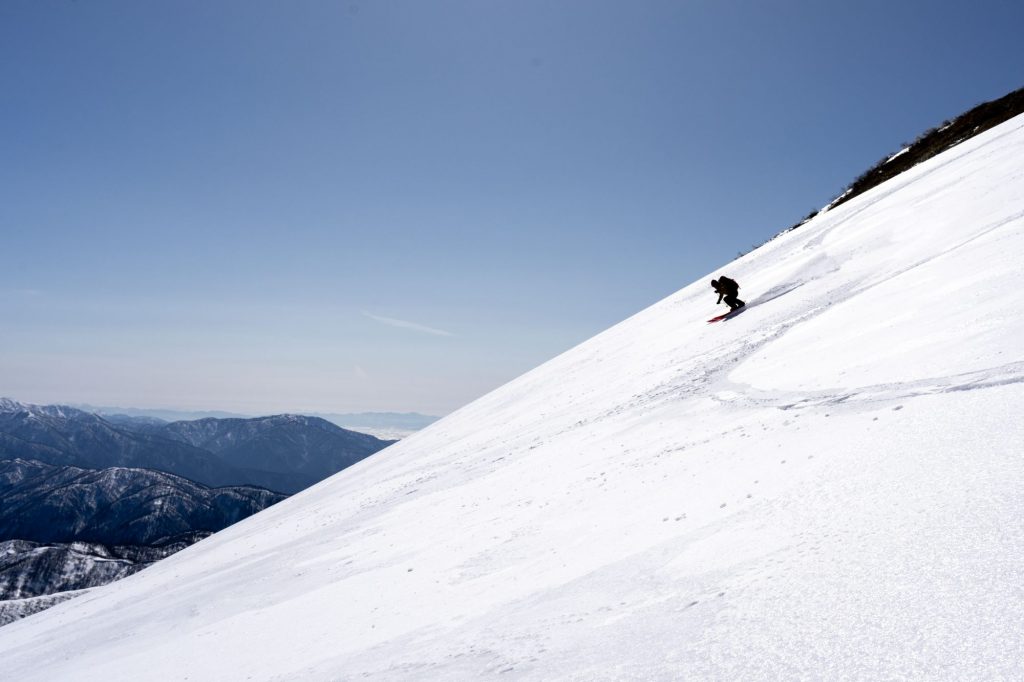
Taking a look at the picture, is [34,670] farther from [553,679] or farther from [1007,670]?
[1007,670]

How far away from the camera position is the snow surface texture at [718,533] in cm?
315

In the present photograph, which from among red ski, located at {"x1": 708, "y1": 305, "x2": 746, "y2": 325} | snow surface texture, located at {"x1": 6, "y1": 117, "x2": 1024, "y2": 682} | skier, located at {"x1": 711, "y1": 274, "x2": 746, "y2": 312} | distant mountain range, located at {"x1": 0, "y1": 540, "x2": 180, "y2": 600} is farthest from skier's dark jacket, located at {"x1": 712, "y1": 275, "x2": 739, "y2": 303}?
distant mountain range, located at {"x1": 0, "y1": 540, "x2": 180, "y2": 600}

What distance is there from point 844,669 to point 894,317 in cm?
779

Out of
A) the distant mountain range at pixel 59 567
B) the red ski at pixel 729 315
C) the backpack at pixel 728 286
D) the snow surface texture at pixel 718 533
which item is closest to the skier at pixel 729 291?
the backpack at pixel 728 286

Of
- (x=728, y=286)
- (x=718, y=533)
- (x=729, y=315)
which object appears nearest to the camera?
(x=718, y=533)

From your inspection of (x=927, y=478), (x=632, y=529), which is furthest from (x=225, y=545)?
(x=927, y=478)

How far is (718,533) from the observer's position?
15.4 feet

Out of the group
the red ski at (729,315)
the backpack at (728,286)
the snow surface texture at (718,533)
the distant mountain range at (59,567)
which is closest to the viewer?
the snow surface texture at (718,533)

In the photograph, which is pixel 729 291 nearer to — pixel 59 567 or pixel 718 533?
pixel 718 533

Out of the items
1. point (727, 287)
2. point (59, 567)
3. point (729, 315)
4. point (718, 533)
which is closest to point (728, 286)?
point (727, 287)

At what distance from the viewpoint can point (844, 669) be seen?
2695 mm

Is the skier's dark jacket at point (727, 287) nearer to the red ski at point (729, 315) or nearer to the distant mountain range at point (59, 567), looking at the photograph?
→ the red ski at point (729, 315)

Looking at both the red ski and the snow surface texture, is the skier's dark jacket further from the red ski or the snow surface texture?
the snow surface texture

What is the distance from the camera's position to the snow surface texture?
10.3 ft
